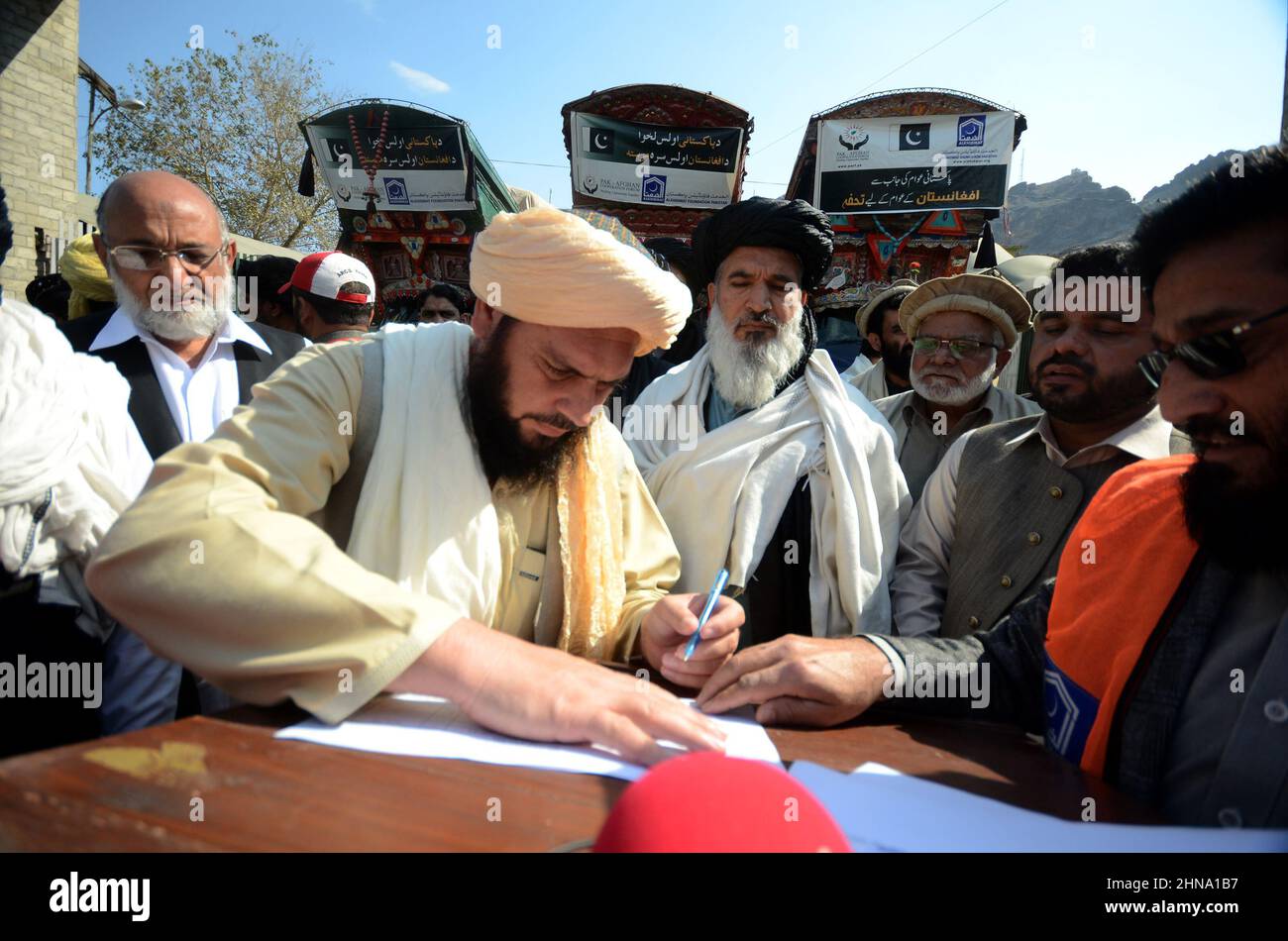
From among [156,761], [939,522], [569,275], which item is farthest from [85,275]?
[939,522]

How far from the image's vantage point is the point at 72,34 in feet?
41.5

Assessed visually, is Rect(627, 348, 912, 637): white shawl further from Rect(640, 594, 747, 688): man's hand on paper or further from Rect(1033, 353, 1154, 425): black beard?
Rect(640, 594, 747, 688): man's hand on paper

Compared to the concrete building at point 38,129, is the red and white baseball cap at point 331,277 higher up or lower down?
lower down

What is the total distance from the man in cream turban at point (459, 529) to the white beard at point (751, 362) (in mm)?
1156

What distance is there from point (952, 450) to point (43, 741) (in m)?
2.80

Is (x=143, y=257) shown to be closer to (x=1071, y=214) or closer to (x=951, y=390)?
(x=951, y=390)

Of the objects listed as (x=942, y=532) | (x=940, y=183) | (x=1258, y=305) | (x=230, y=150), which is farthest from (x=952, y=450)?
(x=230, y=150)

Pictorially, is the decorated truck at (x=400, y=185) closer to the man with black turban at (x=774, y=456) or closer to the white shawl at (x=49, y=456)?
the man with black turban at (x=774, y=456)

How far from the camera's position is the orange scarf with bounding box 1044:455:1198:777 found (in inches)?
54.1

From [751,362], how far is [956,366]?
4.02 feet

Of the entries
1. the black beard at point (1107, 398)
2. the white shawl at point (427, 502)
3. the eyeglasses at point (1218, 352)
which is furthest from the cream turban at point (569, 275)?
the black beard at point (1107, 398)

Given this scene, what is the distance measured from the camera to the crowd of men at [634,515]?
3.92ft

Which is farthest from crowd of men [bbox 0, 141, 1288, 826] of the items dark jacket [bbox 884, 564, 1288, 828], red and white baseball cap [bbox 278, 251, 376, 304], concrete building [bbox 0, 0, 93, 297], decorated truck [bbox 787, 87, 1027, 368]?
concrete building [bbox 0, 0, 93, 297]
